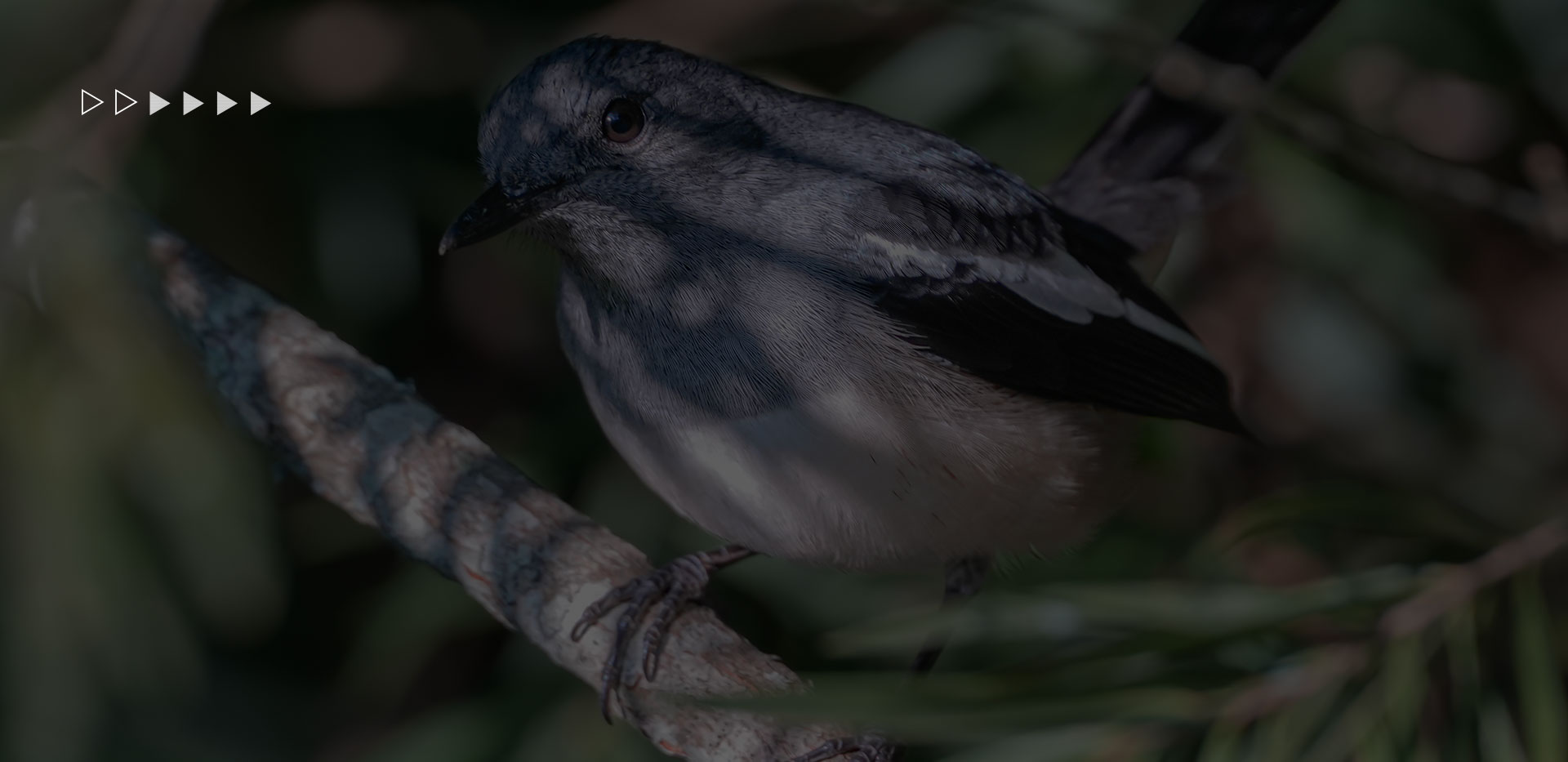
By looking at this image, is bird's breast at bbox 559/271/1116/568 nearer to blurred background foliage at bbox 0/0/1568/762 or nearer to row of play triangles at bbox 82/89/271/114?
blurred background foliage at bbox 0/0/1568/762

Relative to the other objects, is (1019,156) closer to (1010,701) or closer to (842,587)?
(842,587)

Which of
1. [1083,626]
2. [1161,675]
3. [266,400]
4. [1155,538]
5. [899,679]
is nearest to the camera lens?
[899,679]

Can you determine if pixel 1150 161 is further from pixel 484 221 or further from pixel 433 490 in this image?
pixel 433 490

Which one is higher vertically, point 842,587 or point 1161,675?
point 1161,675

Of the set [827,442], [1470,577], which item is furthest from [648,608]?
[1470,577]

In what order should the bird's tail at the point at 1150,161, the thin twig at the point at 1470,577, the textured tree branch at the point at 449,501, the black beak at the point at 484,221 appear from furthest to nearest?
the bird's tail at the point at 1150,161 < the black beak at the point at 484,221 < the textured tree branch at the point at 449,501 < the thin twig at the point at 1470,577

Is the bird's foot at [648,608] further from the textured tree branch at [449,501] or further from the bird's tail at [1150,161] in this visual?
the bird's tail at [1150,161]

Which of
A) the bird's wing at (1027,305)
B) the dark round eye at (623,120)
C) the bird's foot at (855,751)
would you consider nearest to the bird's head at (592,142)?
the dark round eye at (623,120)

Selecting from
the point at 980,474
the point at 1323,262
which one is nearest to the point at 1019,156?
the point at 1323,262
